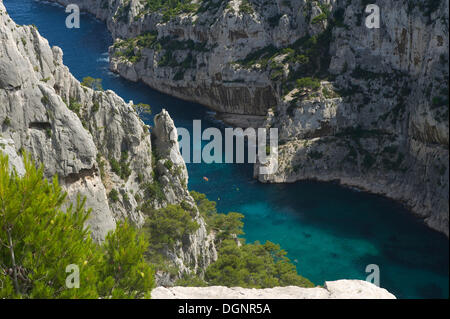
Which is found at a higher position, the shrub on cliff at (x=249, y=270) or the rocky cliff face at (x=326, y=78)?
the rocky cliff face at (x=326, y=78)

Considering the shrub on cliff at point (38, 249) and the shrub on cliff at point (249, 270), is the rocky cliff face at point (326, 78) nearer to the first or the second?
the shrub on cliff at point (249, 270)

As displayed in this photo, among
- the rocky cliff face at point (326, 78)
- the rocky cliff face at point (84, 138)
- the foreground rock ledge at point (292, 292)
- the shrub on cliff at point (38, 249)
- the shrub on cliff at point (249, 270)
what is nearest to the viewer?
the shrub on cliff at point (38, 249)

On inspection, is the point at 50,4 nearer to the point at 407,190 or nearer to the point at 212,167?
the point at 212,167

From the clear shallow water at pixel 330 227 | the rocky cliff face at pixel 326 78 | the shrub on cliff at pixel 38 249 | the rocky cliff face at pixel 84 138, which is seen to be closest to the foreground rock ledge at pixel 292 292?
the shrub on cliff at pixel 38 249

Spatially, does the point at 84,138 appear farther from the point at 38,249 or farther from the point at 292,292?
the point at 292,292

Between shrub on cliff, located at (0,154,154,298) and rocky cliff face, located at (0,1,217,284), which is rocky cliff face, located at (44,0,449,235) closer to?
rocky cliff face, located at (0,1,217,284)
